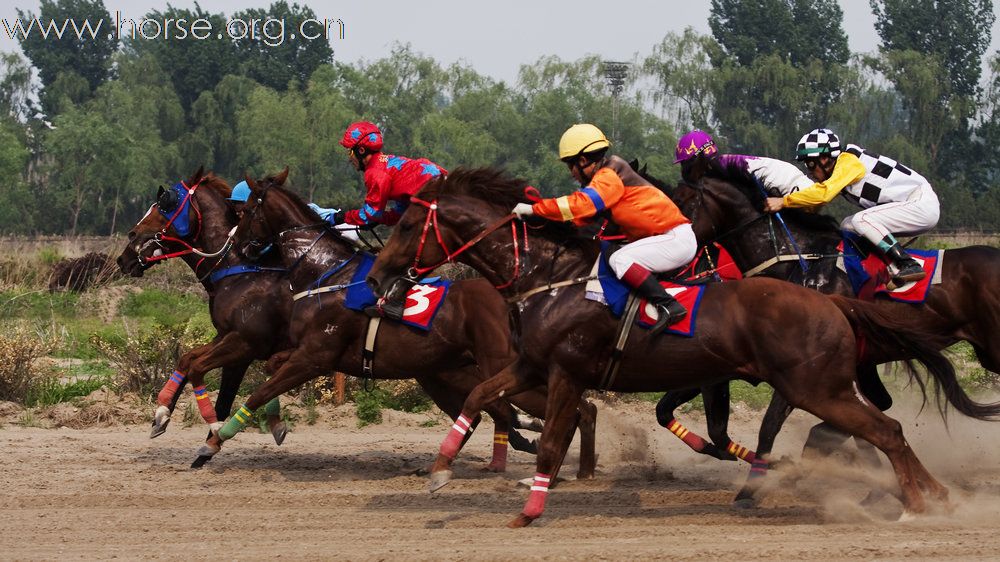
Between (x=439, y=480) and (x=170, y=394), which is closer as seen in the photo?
(x=439, y=480)

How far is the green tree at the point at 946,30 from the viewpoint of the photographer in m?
55.8

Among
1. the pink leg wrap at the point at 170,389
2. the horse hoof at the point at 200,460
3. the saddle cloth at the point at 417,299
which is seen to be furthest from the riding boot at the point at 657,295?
the pink leg wrap at the point at 170,389

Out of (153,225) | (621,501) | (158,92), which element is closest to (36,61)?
(158,92)

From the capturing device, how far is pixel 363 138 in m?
9.55

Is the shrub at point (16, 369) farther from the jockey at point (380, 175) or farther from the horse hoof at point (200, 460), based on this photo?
the jockey at point (380, 175)

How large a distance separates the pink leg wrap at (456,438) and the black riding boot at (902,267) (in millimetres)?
3139

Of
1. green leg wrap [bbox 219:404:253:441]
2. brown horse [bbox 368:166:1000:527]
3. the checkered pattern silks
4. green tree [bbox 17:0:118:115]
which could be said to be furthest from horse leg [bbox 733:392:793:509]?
green tree [bbox 17:0:118:115]

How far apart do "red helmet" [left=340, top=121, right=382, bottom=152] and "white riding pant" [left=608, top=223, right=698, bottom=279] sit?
3.12 meters

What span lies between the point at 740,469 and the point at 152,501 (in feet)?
15.6

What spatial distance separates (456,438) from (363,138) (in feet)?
10.4

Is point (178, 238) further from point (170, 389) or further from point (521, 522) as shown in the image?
point (521, 522)

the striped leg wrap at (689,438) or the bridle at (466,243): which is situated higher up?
the bridle at (466,243)

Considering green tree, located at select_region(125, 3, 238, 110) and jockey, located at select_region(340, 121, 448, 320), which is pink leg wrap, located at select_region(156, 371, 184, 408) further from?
green tree, located at select_region(125, 3, 238, 110)

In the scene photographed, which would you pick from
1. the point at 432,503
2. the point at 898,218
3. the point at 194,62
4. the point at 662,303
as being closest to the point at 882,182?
the point at 898,218
